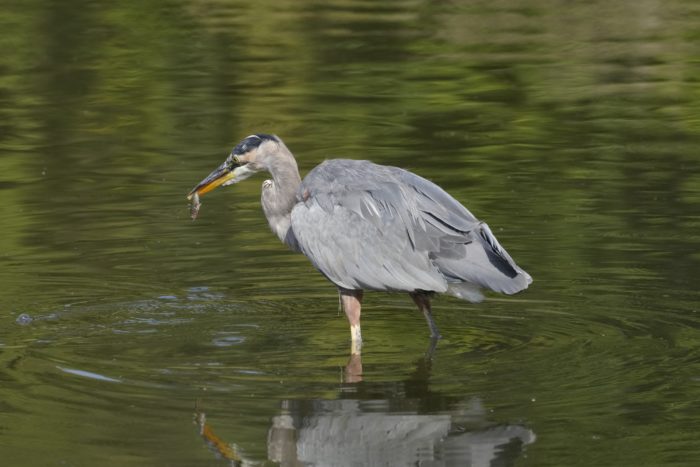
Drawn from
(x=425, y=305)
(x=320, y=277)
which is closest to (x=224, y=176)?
(x=320, y=277)

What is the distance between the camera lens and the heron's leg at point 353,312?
9.13 meters

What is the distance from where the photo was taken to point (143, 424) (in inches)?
304

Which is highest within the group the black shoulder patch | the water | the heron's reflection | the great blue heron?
the black shoulder patch

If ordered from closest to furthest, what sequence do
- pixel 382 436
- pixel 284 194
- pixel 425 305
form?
pixel 382 436, pixel 425 305, pixel 284 194

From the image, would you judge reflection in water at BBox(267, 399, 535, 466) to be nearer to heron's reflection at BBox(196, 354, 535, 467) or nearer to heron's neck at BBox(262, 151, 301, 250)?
heron's reflection at BBox(196, 354, 535, 467)

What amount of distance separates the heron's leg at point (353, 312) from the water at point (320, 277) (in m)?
0.09

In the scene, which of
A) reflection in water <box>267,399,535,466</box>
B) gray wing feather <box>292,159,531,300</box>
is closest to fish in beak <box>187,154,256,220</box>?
gray wing feather <box>292,159,531,300</box>

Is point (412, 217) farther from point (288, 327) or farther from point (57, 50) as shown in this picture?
point (57, 50)

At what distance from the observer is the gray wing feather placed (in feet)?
29.5

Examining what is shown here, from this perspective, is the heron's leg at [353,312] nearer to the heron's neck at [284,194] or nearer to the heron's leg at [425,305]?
the heron's leg at [425,305]

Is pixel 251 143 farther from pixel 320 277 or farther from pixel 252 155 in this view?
pixel 320 277

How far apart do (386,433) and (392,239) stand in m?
1.89

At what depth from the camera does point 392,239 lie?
9.23 m

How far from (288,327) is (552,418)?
7.84ft
